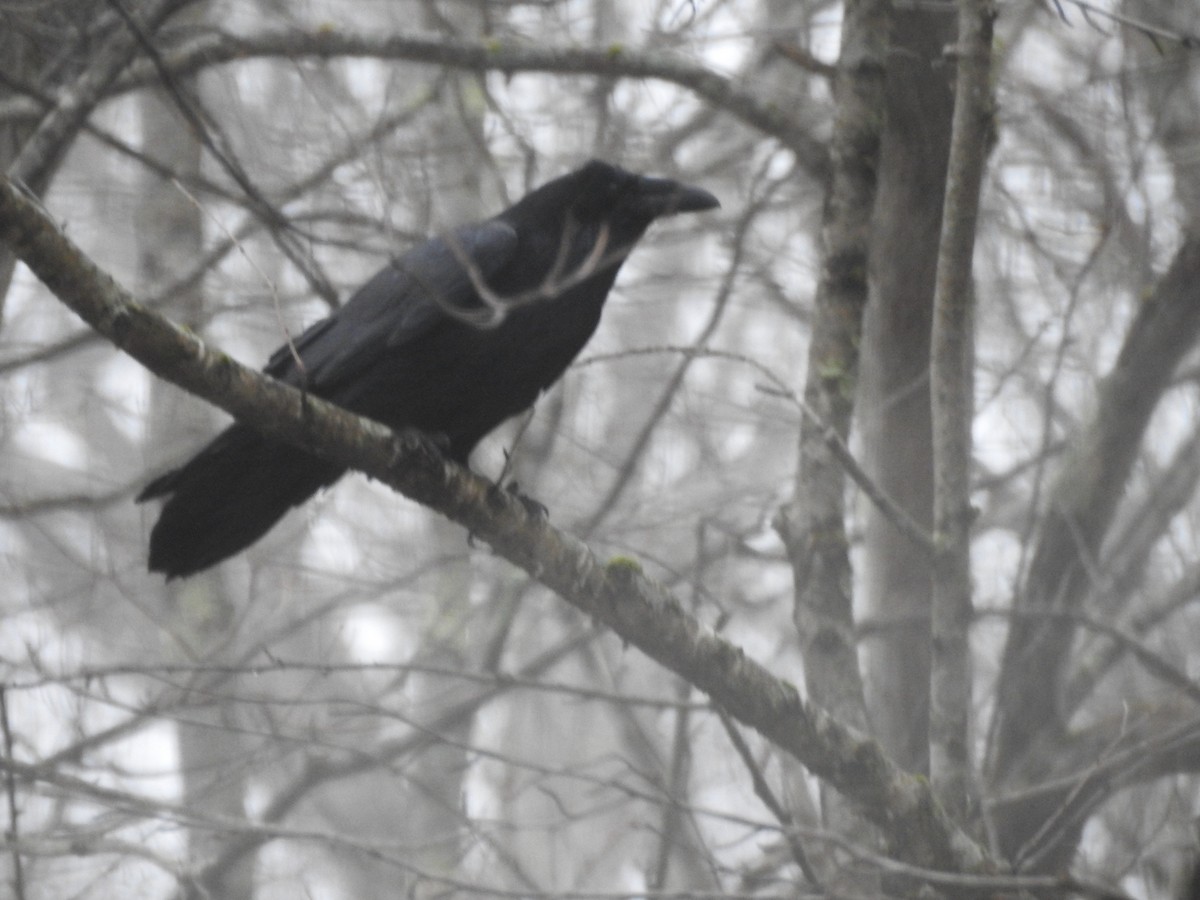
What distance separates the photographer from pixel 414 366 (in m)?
4.13

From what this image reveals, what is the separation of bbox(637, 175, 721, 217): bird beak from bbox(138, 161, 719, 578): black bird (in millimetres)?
297

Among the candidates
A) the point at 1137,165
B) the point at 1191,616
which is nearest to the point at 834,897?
the point at 1137,165

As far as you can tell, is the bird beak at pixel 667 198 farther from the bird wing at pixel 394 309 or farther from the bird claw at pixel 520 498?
the bird claw at pixel 520 498

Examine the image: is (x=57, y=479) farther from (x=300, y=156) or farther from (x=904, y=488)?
(x=904, y=488)

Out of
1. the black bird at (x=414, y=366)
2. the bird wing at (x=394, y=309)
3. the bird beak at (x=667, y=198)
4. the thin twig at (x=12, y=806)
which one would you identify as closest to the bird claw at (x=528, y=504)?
the black bird at (x=414, y=366)

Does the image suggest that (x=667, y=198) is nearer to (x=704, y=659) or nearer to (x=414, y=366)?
(x=414, y=366)

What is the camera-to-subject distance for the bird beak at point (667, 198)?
15.2 ft

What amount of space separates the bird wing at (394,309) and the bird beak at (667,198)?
507 millimetres

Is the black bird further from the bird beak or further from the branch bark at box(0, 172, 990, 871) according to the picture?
the branch bark at box(0, 172, 990, 871)

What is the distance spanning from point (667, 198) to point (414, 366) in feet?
3.46

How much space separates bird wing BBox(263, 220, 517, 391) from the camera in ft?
13.6

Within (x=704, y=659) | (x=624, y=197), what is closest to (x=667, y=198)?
(x=624, y=197)

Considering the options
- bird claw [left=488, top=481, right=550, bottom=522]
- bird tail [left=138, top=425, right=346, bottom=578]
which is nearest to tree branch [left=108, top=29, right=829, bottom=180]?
bird tail [left=138, top=425, right=346, bottom=578]

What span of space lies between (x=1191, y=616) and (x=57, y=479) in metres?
5.04
